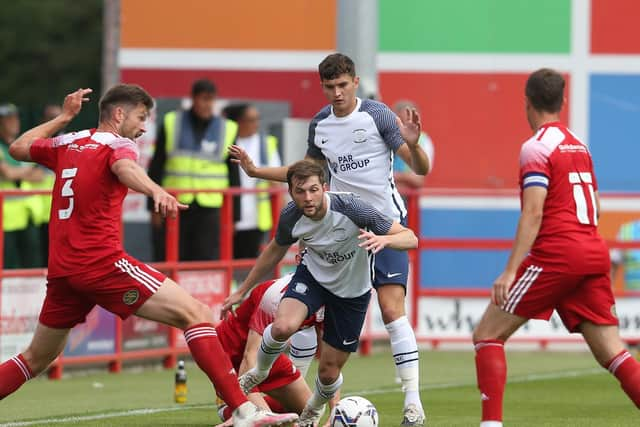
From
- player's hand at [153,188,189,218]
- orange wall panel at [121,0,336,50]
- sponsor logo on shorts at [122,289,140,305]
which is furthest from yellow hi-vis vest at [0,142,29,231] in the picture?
player's hand at [153,188,189,218]

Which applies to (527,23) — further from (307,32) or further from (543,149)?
(543,149)

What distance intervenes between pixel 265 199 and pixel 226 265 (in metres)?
0.99

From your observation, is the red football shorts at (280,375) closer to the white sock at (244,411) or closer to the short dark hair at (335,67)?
the white sock at (244,411)

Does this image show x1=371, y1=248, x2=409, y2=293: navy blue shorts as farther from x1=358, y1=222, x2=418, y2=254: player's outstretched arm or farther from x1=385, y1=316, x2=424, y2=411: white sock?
x1=358, y1=222, x2=418, y2=254: player's outstretched arm

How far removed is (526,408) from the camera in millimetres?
11820

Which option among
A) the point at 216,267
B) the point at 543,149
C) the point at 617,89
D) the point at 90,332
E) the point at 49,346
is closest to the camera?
the point at 543,149

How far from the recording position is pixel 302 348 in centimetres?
1058

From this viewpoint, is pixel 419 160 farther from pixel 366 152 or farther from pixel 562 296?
pixel 562 296

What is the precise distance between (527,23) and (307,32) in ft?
8.07

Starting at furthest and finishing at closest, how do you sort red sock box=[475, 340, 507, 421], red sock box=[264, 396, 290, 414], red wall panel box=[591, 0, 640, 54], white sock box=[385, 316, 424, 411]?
red wall panel box=[591, 0, 640, 54] → red sock box=[264, 396, 290, 414] → white sock box=[385, 316, 424, 411] → red sock box=[475, 340, 507, 421]

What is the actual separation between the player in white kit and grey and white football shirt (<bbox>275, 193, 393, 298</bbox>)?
76 cm

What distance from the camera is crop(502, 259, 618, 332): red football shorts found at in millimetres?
8750

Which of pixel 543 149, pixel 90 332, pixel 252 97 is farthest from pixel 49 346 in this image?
pixel 252 97

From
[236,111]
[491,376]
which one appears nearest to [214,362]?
[491,376]
